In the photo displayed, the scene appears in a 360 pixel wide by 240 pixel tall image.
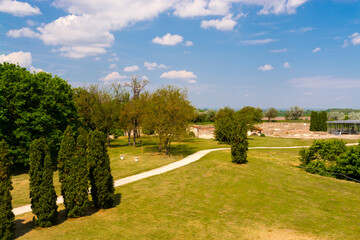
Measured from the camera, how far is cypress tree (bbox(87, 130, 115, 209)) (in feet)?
49.5

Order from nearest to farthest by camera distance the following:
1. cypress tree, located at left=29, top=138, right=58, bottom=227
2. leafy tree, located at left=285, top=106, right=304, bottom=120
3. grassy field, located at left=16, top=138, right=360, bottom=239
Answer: grassy field, located at left=16, top=138, right=360, bottom=239, cypress tree, located at left=29, top=138, right=58, bottom=227, leafy tree, located at left=285, top=106, right=304, bottom=120

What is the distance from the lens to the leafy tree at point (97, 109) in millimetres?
43281

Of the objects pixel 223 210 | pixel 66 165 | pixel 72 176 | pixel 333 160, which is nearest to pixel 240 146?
pixel 333 160

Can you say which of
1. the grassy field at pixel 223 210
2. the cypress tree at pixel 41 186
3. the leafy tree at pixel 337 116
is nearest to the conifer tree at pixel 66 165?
the cypress tree at pixel 41 186

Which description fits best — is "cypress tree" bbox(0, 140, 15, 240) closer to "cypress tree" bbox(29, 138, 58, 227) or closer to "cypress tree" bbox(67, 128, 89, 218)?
"cypress tree" bbox(29, 138, 58, 227)

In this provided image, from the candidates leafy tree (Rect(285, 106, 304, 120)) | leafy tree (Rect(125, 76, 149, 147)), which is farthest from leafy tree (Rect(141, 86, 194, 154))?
leafy tree (Rect(285, 106, 304, 120))

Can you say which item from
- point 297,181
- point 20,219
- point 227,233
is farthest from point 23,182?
point 297,181

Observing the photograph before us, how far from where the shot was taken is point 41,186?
1280cm

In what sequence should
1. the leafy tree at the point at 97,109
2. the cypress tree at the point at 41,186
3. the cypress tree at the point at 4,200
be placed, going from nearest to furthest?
the cypress tree at the point at 4,200, the cypress tree at the point at 41,186, the leafy tree at the point at 97,109

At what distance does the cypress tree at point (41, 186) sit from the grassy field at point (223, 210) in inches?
30.1

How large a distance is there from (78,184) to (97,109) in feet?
103

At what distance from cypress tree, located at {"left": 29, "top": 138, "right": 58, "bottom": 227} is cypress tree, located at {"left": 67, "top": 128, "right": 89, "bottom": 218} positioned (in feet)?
3.70

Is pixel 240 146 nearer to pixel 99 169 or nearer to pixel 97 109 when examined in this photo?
pixel 99 169

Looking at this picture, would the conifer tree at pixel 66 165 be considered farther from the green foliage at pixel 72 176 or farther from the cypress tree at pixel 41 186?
the cypress tree at pixel 41 186
